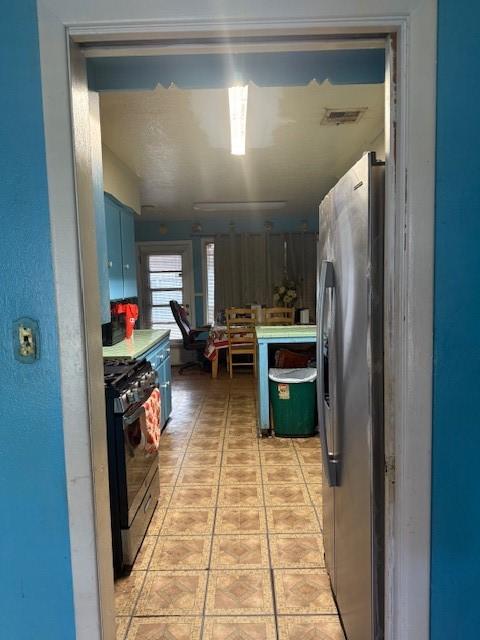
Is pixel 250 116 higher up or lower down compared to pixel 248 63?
higher up

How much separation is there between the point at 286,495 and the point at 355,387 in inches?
68.0

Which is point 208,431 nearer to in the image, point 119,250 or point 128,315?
point 128,315

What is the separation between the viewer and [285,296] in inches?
268

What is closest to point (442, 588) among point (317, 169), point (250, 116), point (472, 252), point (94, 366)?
point (472, 252)

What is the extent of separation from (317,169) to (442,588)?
387 cm

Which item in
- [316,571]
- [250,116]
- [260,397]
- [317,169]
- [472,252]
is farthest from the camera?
[317,169]

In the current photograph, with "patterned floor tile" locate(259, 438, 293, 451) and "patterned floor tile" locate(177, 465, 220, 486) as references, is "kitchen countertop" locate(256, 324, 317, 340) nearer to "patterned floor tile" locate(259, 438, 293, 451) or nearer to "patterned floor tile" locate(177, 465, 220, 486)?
"patterned floor tile" locate(259, 438, 293, 451)

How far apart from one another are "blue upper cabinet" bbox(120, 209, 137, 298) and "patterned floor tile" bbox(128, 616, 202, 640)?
290 cm

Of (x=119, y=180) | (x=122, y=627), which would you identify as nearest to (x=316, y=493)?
(x=122, y=627)

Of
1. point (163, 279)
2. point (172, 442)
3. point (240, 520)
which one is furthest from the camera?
point (163, 279)

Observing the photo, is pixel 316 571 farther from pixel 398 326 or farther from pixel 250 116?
pixel 250 116

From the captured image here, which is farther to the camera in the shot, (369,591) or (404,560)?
(369,591)

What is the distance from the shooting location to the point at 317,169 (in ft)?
13.9

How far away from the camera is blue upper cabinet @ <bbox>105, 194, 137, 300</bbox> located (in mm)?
3617
